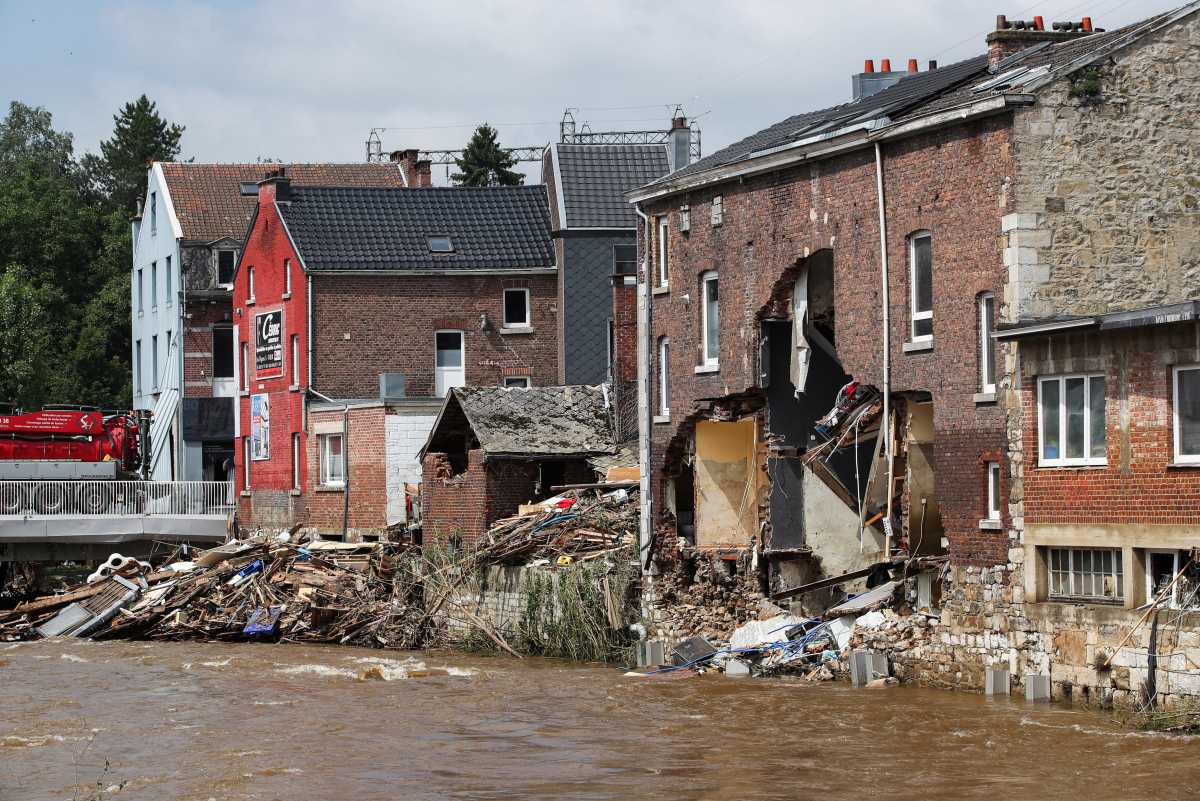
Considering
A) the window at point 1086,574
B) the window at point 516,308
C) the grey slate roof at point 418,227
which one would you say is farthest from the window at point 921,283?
the window at point 516,308

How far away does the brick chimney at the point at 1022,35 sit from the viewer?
29.8 m

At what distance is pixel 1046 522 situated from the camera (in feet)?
→ 80.5

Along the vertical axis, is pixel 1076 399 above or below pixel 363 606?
above

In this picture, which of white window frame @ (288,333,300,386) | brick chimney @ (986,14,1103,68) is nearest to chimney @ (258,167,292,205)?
white window frame @ (288,333,300,386)

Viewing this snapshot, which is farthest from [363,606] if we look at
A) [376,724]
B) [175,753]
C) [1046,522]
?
[1046,522]

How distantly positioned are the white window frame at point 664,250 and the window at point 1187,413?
43.7ft

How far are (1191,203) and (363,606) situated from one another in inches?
759

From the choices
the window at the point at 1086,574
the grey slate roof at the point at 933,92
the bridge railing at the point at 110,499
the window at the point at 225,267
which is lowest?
the window at the point at 1086,574

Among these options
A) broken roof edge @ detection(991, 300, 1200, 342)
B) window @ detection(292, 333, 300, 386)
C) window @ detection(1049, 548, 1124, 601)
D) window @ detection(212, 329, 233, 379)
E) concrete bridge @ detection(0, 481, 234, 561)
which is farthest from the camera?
window @ detection(212, 329, 233, 379)

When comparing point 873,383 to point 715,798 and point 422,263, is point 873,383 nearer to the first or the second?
point 715,798

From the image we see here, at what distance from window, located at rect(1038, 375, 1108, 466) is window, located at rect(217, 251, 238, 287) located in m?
42.3

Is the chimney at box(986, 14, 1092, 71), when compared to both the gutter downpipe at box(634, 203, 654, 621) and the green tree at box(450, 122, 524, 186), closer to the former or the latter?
the gutter downpipe at box(634, 203, 654, 621)

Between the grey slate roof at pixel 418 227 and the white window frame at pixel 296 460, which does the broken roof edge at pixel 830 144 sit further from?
the white window frame at pixel 296 460

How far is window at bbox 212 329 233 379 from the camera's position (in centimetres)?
6241
